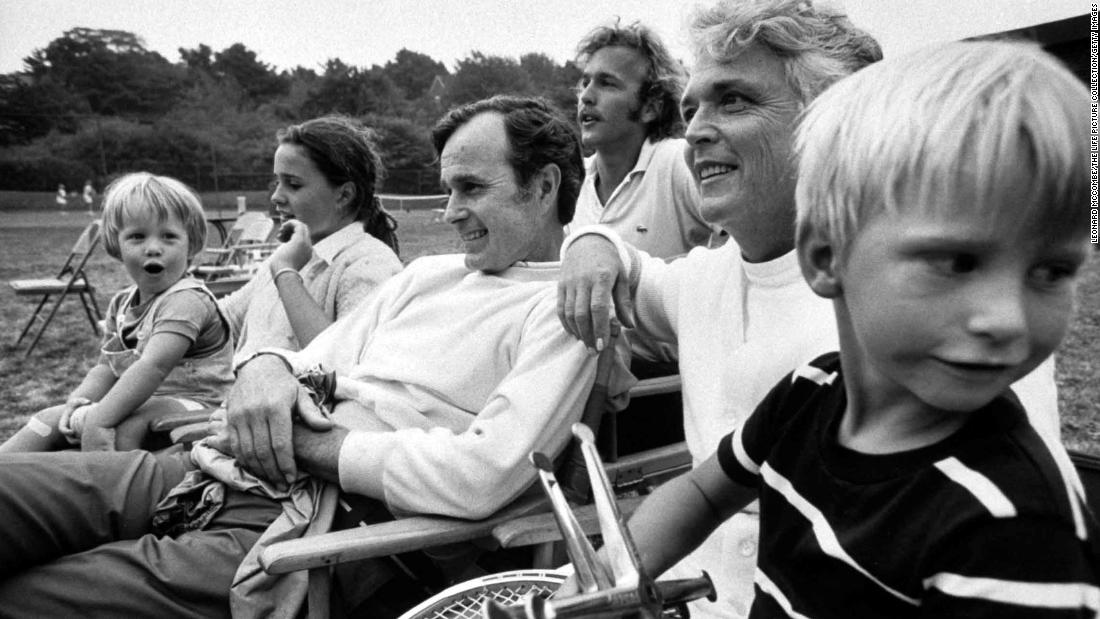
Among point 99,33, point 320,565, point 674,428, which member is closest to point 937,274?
point 320,565

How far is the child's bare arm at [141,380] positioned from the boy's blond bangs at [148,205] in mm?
545

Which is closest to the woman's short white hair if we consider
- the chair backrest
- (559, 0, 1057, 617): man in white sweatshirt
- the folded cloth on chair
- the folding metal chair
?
(559, 0, 1057, 617): man in white sweatshirt

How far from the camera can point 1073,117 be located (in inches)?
28.2

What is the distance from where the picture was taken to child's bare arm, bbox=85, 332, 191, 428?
2.75m

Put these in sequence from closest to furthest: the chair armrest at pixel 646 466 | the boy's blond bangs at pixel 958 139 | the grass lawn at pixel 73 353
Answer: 1. the boy's blond bangs at pixel 958 139
2. the chair armrest at pixel 646 466
3. the grass lawn at pixel 73 353

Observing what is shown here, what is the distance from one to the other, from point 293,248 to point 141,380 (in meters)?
0.71

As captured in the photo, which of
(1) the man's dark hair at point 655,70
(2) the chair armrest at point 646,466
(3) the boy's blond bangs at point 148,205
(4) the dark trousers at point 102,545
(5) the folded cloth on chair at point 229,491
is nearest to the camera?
(4) the dark trousers at point 102,545

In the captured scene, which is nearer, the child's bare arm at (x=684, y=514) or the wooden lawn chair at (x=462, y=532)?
the child's bare arm at (x=684, y=514)

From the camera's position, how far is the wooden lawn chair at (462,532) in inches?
62.7

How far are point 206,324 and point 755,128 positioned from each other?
236 centimetres

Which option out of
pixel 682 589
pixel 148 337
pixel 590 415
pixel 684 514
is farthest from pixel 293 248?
pixel 682 589

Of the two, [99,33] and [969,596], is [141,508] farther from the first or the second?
[99,33]

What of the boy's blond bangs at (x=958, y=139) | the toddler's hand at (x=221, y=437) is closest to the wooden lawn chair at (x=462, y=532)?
the toddler's hand at (x=221, y=437)

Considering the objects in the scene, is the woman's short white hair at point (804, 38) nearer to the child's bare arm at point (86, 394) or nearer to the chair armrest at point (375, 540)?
the chair armrest at point (375, 540)
